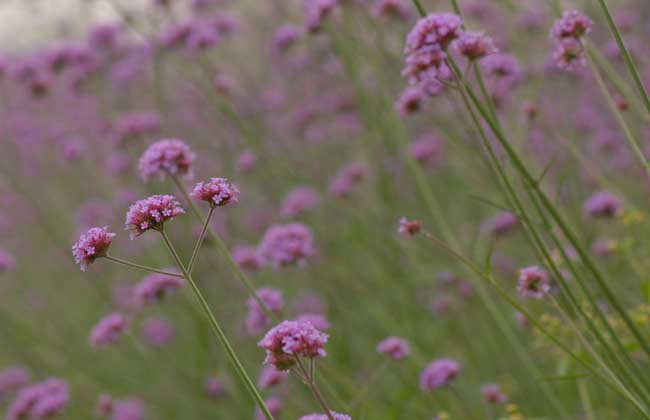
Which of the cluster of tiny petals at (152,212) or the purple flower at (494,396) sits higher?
the cluster of tiny petals at (152,212)

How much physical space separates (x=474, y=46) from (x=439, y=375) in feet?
3.59

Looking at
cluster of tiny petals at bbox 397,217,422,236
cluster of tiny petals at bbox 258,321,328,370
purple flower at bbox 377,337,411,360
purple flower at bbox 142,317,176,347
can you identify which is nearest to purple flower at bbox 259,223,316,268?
purple flower at bbox 377,337,411,360

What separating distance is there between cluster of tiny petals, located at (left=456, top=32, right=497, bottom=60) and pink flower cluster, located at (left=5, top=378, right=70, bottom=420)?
2.07m

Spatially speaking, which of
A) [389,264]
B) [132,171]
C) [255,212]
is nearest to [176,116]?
[132,171]

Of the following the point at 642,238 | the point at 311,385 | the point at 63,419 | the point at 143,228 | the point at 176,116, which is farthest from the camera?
the point at 176,116

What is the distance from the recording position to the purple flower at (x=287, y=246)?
2.76m

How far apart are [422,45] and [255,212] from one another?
131 inches

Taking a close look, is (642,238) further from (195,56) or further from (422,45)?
(195,56)

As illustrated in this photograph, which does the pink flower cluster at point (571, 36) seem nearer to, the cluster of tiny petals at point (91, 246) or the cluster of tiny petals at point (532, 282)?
the cluster of tiny petals at point (532, 282)

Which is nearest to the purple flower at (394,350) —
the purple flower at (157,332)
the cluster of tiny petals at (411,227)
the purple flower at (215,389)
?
the cluster of tiny petals at (411,227)

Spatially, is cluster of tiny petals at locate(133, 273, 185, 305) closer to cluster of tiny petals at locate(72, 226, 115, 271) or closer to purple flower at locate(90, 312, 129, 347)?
purple flower at locate(90, 312, 129, 347)

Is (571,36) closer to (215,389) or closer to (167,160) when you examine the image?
(167,160)

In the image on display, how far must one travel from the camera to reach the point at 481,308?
Result: 3.96 metres

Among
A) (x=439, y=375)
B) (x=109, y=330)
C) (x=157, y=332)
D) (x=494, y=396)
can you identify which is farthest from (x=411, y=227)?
(x=157, y=332)
